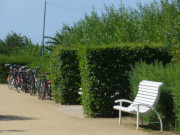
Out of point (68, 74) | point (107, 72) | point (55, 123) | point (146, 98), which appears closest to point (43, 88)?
point (68, 74)

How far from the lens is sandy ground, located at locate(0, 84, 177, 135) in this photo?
9.29 m

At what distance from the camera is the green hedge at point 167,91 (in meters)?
9.26

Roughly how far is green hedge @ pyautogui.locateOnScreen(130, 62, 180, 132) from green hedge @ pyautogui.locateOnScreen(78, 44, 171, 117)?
101 cm

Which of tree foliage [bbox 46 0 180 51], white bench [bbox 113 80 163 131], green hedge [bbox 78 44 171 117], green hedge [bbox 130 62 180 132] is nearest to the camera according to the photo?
green hedge [bbox 130 62 180 132]

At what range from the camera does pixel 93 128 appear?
9.96 meters

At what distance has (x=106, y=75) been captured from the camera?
40.2 feet

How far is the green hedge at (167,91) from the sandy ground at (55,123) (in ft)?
1.57

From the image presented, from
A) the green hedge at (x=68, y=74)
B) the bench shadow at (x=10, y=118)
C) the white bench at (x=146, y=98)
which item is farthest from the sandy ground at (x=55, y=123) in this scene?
the green hedge at (x=68, y=74)

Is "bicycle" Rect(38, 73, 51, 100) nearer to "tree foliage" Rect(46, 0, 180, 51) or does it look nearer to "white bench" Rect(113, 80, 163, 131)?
"tree foliage" Rect(46, 0, 180, 51)

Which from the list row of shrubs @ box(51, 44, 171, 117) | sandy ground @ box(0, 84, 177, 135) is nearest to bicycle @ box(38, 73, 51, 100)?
sandy ground @ box(0, 84, 177, 135)

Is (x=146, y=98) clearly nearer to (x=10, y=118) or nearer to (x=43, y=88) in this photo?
(x=10, y=118)

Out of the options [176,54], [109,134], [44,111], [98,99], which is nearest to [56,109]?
[44,111]

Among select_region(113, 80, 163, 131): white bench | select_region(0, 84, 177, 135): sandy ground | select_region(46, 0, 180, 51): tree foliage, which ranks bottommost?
select_region(0, 84, 177, 135): sandy ground

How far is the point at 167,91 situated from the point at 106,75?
8.94 ft
